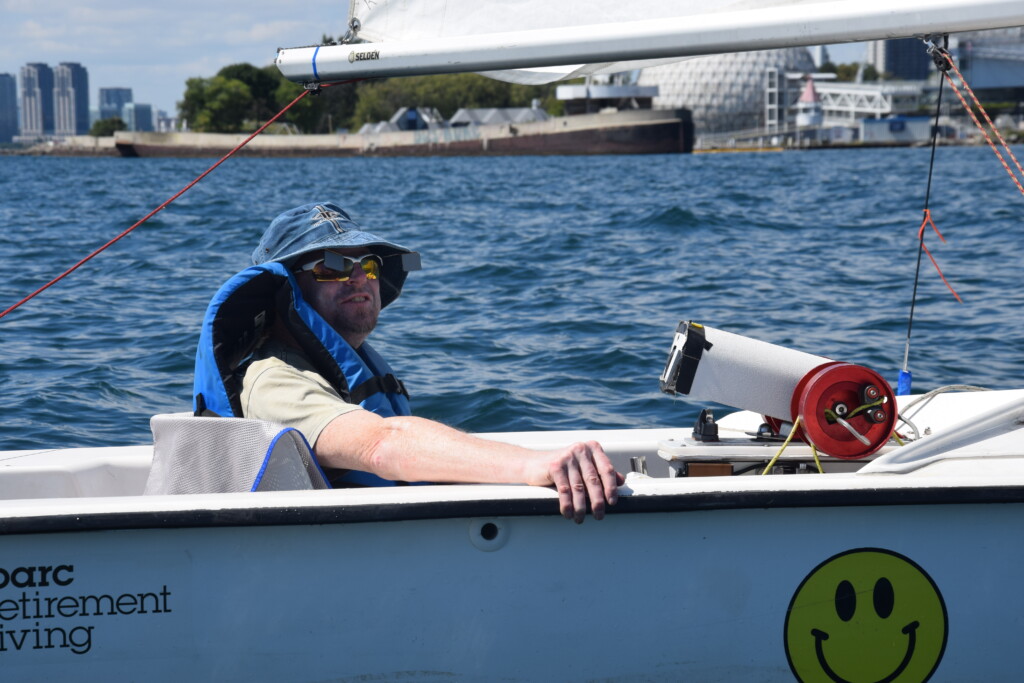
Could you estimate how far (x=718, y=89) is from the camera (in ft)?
328

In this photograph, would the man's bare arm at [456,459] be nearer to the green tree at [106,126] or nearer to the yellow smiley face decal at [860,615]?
the yellow smiley face decal at [860,615]

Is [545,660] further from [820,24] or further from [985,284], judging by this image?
[985,284]

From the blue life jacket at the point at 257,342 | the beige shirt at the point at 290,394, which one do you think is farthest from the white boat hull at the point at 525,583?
the blue life jacket at the point at 257,342

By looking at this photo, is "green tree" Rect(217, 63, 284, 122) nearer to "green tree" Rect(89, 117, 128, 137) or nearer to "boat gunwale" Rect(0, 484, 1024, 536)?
"green tree" Rect(89, 117, 128, 137)

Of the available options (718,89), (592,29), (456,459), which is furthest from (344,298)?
(718,89)

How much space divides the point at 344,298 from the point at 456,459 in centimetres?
65

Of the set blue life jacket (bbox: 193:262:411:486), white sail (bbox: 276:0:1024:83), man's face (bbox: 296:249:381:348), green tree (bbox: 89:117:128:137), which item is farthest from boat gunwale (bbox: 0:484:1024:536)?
green tree (bbox: 89:117:128:137)

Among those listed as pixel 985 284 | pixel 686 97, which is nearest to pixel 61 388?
pixel 985 284

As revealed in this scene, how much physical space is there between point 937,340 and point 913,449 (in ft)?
19.8

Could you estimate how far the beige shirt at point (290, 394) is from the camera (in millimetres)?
2701

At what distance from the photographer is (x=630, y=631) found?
2611mm

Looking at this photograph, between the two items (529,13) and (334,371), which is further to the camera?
(529,13)

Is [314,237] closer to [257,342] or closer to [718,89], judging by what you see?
[257,342]

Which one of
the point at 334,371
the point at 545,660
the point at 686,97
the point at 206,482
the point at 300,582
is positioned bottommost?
the point at 545,660
